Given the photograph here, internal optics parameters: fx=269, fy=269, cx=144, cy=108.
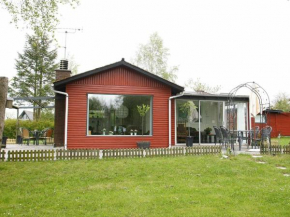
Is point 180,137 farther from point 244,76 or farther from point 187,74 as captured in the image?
point 244,76

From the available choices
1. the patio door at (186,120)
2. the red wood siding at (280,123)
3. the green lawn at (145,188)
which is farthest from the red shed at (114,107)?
the red wood siding at (280,123)

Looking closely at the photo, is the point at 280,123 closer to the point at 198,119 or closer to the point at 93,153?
the point at 198,119

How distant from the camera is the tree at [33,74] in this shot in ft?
102

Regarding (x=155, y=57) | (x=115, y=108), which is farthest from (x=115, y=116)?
(x=155, y=57)

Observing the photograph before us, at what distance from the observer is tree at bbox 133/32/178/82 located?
107 ft

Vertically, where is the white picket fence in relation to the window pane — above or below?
below

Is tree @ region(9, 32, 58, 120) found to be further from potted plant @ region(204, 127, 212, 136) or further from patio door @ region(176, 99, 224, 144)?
potted plant @ region(204, 127, 212, 136)

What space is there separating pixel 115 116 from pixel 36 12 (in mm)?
5374

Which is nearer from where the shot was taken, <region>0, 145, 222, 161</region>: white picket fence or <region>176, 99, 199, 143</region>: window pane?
<region>0, 145, 222, 161</region>: white picket fence

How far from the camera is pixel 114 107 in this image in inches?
479

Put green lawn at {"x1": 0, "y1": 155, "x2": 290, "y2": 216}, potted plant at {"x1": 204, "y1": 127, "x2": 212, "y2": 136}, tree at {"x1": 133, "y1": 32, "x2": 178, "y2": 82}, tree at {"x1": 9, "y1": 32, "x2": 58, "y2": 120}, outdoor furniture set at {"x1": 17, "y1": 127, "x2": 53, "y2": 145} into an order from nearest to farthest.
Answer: green lawn at {"x1": 0, "y1": 155, "x2": 290, "y2": 216} → outdoor furniture set at {"x1": 17, "y1": 127, "x2": 53, "y2": 145} → potted plant at {"x1": 204, "y1": 127, "x2": 212, "y2": 136} → tree at {"x1": 9, "y1": 32, "x2": 58, "y2": 120} → tree at {"x1": 133, "y1": 32, "x2": 178, "y2": 82}

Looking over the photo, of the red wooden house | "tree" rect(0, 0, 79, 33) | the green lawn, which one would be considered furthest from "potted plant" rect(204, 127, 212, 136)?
"tree" rect(0, 0, 79, 33)

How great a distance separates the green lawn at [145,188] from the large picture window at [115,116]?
3.66 m

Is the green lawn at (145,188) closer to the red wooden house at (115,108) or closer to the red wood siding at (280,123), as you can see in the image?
the red wooden house at (115,108)
